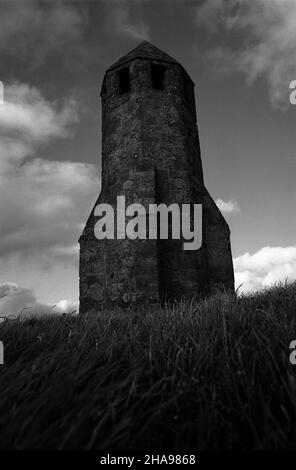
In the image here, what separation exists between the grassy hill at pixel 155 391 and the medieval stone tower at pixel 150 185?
509cm

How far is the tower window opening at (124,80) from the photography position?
9.91 metres

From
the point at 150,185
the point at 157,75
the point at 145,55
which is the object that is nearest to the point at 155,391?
the point at 150,185

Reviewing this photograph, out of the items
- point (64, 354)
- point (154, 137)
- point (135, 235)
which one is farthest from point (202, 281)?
point (64, 354)

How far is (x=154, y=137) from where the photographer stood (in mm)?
8797

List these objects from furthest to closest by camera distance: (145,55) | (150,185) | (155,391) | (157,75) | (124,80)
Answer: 1. (124,80)
2. (157,75)
3. (145,55)
4. (150,185)
5. (155,391)

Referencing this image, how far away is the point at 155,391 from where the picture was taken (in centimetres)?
179

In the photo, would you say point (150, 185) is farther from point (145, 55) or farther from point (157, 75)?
point (145, 55)

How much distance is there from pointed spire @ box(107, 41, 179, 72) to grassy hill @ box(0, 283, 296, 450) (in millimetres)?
9108

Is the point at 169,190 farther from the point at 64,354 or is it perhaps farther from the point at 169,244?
the point at 64,354

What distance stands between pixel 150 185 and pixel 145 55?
4131mm

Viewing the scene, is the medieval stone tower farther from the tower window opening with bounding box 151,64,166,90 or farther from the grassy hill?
the grassy hill
